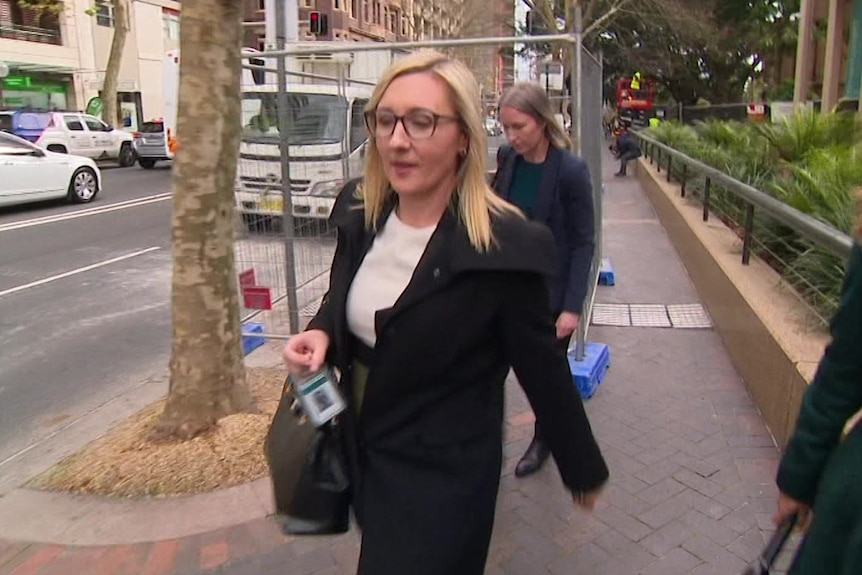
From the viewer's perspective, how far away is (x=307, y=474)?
6.64ft

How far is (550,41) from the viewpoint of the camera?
4.71m

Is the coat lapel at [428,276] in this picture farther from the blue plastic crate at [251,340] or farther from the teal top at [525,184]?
the blue plastic crate at [251,340]

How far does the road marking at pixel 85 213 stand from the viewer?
1266 centimetres

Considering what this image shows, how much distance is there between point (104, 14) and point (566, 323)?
130 feet

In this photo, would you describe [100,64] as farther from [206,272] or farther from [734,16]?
[206,272]

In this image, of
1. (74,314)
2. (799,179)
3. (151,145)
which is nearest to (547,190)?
(799,179)

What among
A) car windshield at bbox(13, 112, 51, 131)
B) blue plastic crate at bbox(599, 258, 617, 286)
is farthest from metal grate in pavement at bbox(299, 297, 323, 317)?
car windshield at bbox(13, 112, 51, 131)

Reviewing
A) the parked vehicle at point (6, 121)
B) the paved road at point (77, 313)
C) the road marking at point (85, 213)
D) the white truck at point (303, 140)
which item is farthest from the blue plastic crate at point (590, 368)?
the parked vehicle at point (6, 121)

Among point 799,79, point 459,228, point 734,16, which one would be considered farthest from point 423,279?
point 734,16

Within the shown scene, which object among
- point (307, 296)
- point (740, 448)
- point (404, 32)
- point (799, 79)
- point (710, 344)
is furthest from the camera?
point (404, 32)

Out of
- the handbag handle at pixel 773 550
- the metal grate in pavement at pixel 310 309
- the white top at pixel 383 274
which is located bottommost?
the metal grate in pavement at pixel 310 309

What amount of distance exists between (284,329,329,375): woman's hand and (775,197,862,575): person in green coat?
1.19 m

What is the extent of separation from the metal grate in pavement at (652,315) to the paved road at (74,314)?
3.83 meters

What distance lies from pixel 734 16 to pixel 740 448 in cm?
3501
